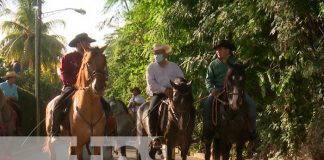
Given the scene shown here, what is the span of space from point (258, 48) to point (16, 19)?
A: 3622 cm

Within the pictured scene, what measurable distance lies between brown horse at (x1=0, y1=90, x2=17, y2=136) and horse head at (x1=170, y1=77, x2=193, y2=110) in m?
4.04

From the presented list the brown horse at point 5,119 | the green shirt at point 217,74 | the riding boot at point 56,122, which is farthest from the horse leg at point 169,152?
the brown horse at point 5,119

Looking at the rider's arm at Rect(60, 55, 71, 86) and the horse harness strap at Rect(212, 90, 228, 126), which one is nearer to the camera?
the rider's arm at Rect(60, 55, 71, 86)

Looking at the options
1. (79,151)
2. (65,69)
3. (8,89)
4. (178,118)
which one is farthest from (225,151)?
(8,89)

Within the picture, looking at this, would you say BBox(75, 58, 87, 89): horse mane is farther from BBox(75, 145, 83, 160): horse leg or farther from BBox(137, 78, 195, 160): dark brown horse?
BBox(137, 78, 195, 160): dark brown horse

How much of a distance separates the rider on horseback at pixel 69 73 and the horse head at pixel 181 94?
1336mm

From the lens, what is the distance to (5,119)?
12672 mm

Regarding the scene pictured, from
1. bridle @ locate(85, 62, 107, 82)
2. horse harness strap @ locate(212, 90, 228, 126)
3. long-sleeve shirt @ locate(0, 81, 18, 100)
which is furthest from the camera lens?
long-sleeve shirt @ locate(0, 81, 18, 100)

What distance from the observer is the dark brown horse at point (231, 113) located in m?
10.4

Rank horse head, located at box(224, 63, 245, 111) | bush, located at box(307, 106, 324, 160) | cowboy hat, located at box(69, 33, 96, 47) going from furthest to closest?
1. bush, located at box(307, 106, 324, 160)
2. cowboy hat, located at box(69, 33, 96, 47)
3. horse head, located at box(224, 63, 245, 111)

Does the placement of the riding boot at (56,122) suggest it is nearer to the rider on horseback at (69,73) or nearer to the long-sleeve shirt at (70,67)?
the rider on horseback at (69,73)

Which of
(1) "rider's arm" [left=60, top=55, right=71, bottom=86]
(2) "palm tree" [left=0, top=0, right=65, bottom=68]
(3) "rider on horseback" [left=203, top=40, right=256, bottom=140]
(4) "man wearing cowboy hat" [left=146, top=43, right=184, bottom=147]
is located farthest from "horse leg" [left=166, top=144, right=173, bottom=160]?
(2) "palm tree" [left=0, top=0, right=65, bottom=68]

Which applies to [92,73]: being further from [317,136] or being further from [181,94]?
[317,136]

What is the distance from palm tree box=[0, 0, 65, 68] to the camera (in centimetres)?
4644
